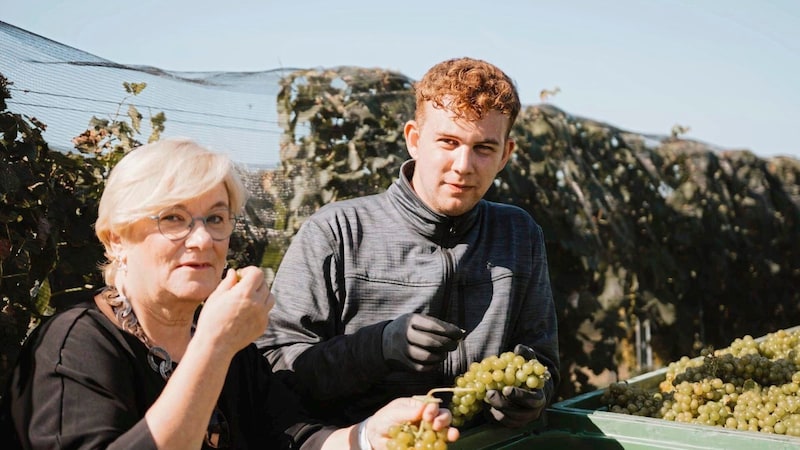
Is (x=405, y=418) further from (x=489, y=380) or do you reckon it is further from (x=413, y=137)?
(x=413, y=137)

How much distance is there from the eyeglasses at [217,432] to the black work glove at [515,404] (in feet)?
2.12

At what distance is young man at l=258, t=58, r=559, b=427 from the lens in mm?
2287

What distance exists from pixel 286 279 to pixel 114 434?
33.1 inches

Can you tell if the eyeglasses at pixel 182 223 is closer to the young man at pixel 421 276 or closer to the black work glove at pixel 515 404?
the young man at pixel 421 276

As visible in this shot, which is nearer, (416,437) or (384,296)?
(416,437)

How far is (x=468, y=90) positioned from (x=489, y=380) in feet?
2.59

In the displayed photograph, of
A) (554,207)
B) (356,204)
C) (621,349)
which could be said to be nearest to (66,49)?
(356,204)

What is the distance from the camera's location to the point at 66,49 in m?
2.96

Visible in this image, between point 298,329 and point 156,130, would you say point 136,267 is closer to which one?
point 298,329

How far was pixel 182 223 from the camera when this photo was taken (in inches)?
71.1

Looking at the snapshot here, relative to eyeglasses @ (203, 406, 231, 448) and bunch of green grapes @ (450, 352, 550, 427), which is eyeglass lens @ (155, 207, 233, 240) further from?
bunch of green grapes @ (450, 352, 550, 427)

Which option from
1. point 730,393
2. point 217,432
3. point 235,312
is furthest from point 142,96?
point 730,393

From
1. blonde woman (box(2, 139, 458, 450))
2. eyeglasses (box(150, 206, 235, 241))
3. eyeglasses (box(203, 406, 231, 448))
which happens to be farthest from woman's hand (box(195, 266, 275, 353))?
eyeglasses (box(203, 406, 231, 448))

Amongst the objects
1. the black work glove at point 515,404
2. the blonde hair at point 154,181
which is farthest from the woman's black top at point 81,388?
the black work glove at point 515,404
